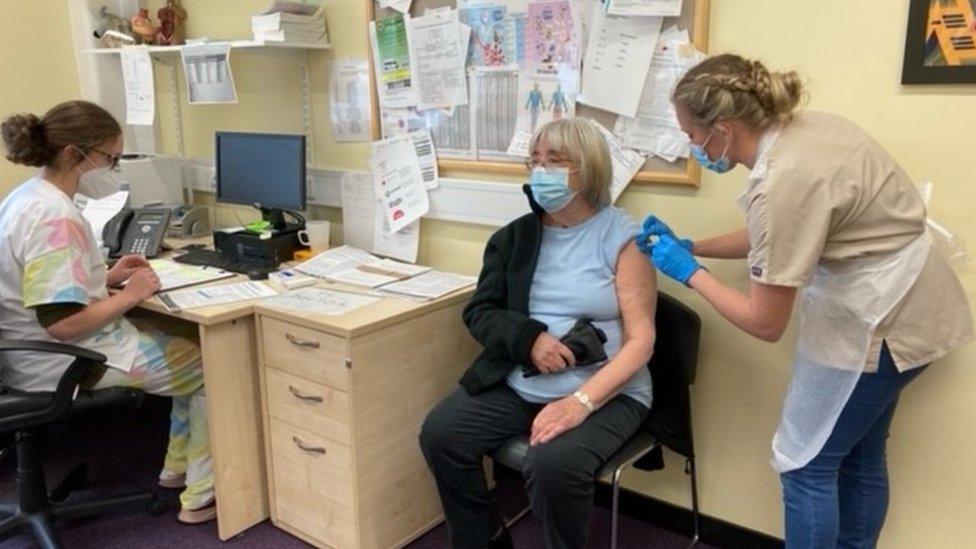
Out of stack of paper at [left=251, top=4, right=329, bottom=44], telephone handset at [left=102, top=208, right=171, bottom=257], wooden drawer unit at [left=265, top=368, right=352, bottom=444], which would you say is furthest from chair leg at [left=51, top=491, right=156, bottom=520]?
stack of paper at [left=251, top=4, right=329, bottom=44]

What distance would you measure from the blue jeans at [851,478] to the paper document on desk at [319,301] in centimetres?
118

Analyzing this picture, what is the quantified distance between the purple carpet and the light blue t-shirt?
1.85 feet

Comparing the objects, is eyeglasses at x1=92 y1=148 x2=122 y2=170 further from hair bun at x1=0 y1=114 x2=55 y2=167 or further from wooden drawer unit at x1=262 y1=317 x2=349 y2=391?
wooden drawer unit at x1=262 y1=317 x2=349 y2=391

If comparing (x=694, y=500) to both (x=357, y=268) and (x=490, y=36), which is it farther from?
(x=490, y=36)

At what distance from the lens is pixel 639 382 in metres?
1.88

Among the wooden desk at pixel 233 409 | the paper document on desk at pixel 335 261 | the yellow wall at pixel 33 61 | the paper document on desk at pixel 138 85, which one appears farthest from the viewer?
the yellow wall at pixel 33 61

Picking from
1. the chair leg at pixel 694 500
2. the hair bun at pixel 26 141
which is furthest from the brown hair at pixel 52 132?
the chair leg at pixel 694 500

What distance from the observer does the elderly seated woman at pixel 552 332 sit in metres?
1.77

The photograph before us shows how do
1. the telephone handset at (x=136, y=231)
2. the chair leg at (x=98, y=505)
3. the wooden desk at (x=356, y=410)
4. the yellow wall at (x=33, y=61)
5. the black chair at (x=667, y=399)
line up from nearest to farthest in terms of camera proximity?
1. the black chair at (x=667, y=399)
2. the wooden desk at (x=356, y=410)
3. the chair leg at (x=98, y=505)
4. the telephone handset at (x=136, y=231)
5. the yellow wall at (x=33, y=61)

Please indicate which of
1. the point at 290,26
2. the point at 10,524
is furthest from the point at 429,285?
the point at 10,524

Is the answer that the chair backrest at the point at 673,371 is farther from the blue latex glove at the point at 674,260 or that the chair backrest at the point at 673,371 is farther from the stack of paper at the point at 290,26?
the stack of paper at the point at 290,26

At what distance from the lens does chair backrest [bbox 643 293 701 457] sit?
187 cm

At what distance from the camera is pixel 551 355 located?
1799 mm

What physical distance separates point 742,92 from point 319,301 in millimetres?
1266
